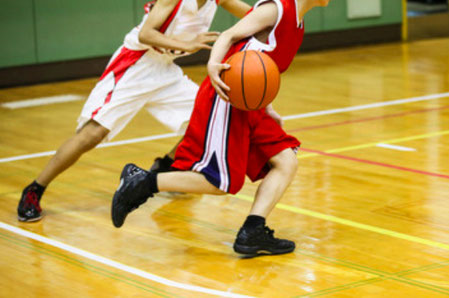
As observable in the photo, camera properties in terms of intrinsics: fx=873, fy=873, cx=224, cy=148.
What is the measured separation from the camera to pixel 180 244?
4371 mm

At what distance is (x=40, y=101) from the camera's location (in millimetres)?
9148

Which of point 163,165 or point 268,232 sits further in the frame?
point 163,165

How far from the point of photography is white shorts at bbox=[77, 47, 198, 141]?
16.3 ft

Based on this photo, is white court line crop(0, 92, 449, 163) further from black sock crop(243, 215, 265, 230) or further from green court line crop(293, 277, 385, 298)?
green court line crop(293, 277, 385, 298)

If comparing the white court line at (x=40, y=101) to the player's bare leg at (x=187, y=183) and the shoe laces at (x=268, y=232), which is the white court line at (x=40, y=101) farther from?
the shoe laces at (x=268, y=232)

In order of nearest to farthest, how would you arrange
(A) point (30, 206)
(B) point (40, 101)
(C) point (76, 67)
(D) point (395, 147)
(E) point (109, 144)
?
(A) point (30, 206)
(D) point (395, 147)
(E) point (109, 144)
(B) point (40, 101)
(C) point (76, 67)

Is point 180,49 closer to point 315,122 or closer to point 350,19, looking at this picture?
point 315,122

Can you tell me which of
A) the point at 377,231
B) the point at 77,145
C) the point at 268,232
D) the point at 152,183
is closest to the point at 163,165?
the point at 77,145

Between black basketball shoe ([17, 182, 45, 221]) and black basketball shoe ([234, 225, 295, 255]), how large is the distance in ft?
4.38

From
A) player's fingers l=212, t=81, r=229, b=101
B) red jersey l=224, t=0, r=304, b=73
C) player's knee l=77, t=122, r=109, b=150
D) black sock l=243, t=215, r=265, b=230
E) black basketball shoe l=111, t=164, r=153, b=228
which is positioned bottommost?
black sock l=243, t=215, r=265, b=230

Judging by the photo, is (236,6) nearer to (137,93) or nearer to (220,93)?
(137,93)

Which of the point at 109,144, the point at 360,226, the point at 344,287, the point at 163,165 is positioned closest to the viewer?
the point at 344,287

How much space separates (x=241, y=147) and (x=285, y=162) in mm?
257

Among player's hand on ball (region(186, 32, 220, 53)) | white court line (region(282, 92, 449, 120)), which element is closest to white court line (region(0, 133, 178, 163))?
white court line (region(282, 92, 449, 120))
